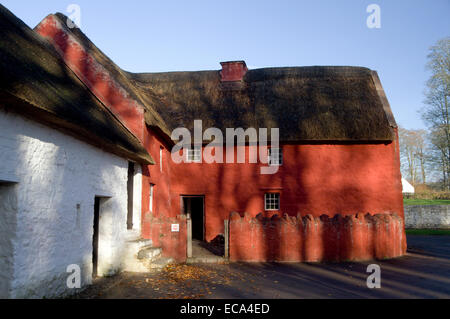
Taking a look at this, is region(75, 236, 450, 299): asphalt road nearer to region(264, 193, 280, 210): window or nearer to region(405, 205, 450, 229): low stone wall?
region(264, 193, 280, 210): window

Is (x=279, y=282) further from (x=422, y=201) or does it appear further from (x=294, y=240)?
(x=422, y=201)

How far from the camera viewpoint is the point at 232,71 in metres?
Answer: 20.0

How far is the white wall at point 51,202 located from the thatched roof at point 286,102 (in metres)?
7.91

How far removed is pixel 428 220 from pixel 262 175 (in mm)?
18468

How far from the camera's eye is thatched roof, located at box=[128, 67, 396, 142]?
16.2 m

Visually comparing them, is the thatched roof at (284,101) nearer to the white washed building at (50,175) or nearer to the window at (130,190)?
the window at (130,190)

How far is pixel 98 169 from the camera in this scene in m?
8.98

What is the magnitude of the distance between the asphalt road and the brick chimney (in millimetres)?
11495

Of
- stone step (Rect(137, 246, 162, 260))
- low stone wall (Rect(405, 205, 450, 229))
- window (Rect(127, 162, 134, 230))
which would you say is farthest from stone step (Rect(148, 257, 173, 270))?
low stone wall (Rect(405, 205, 450, 229))

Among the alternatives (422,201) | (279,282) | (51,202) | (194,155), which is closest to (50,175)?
A: (51,202)

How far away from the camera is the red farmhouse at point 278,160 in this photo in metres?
11.9

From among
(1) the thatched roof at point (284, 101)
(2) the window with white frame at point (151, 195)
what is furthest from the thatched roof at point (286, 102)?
(2) the window with white frame at point (151, 195)

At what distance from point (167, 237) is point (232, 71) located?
1148 centimetres
